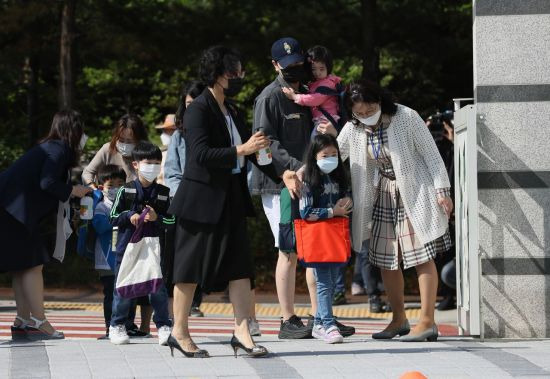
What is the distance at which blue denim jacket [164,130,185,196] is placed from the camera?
36.0 feet

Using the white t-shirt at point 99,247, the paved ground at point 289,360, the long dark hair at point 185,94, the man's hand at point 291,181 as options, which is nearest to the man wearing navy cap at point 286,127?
the paved ground at point 289,360

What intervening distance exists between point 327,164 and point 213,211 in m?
1.24

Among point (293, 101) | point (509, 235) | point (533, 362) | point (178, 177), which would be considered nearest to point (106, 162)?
point (178, 177)

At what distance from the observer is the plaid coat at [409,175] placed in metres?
9.10

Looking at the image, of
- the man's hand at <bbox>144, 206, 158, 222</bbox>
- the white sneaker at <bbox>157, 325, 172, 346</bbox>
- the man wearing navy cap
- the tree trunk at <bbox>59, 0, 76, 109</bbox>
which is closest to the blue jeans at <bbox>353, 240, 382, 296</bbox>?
the man wearing navy cap

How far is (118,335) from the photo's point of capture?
904 centimetres

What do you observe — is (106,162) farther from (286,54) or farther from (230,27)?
(230,27)

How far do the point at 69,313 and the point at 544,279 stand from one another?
5.77 m

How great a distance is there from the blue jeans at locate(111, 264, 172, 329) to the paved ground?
16cm

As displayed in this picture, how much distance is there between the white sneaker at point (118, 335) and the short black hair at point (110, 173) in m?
1.34

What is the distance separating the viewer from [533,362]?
25.6 feet

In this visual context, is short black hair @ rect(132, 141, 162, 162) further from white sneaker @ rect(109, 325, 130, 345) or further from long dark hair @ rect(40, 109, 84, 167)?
white sneaker @ rect(109, 325, 130, 345)

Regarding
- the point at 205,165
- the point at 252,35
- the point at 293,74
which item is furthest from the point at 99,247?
the point at 252,35

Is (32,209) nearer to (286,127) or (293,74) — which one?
(286,127)
